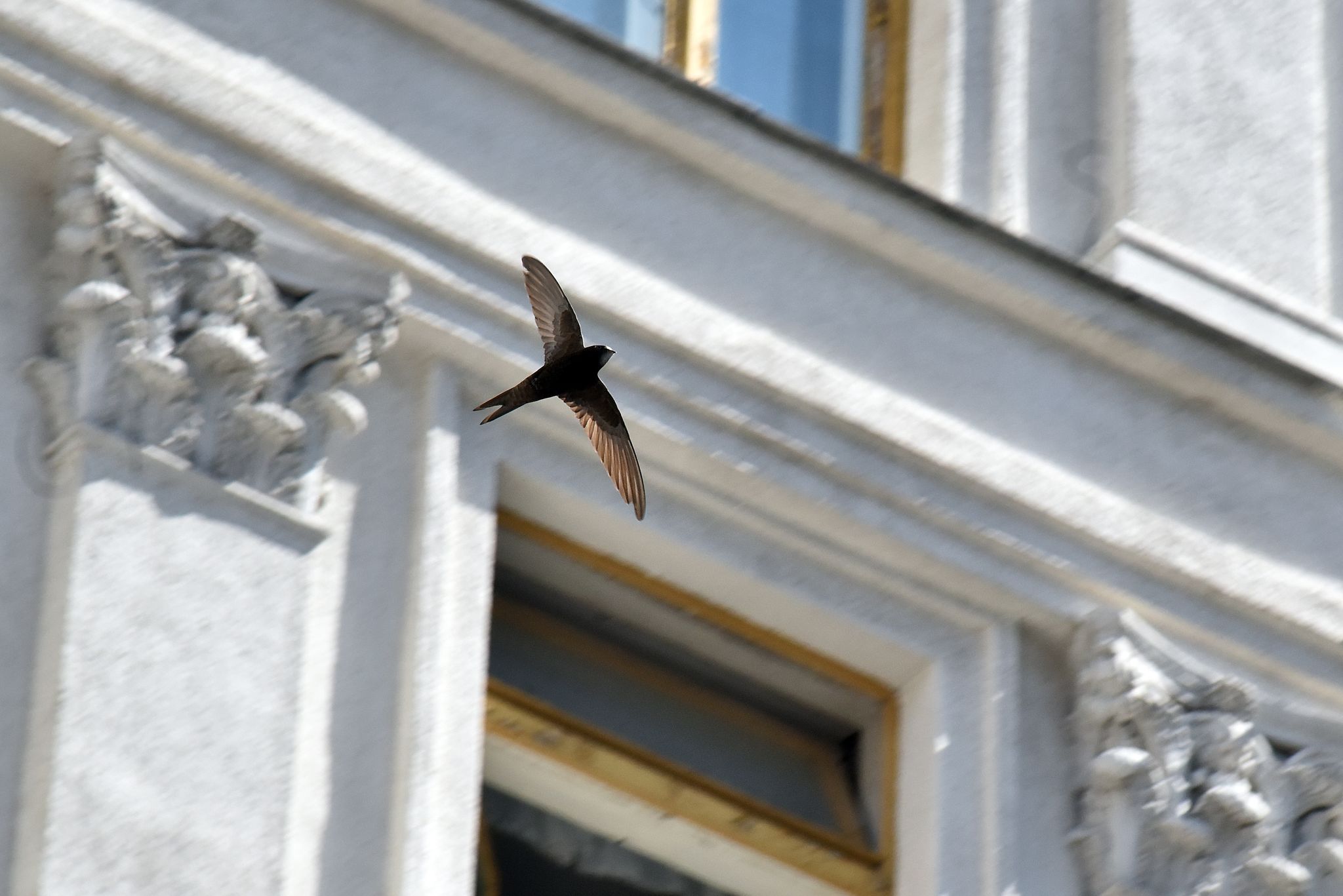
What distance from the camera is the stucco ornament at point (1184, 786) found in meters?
10.6

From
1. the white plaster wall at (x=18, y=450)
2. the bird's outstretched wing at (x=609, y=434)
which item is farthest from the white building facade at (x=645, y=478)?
the bird's outstretched wing at (x=609, y=434)

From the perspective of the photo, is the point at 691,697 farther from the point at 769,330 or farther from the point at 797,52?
the point at 797,52

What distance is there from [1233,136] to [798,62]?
120cm

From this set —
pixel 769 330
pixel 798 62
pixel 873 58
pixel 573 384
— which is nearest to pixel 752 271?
pixel 769 330

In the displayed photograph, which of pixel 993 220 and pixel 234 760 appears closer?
pixel 234 760

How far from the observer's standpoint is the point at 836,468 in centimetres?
1064

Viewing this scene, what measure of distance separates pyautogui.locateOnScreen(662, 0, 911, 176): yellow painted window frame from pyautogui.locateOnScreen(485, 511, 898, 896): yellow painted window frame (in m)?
1.61

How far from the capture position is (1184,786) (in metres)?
10.7

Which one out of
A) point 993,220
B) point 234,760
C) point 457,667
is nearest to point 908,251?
point 993,220

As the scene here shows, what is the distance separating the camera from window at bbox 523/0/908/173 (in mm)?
11758

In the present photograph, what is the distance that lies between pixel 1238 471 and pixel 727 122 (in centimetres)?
163

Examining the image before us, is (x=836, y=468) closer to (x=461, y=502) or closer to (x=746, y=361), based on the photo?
(x=746, y=361)

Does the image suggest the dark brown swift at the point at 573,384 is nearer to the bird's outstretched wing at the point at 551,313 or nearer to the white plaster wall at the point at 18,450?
the bird's outstretched wing at the point at 551,313

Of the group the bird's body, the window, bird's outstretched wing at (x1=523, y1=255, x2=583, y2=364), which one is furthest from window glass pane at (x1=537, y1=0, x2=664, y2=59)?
the bird's body
